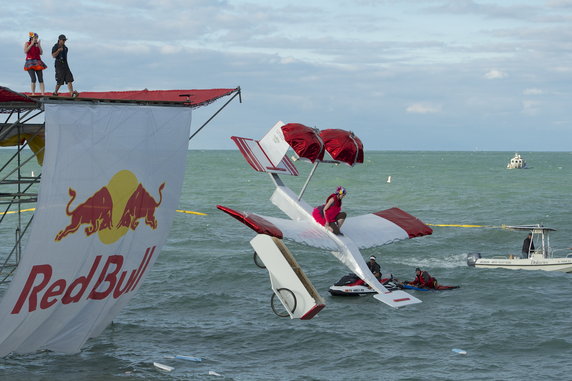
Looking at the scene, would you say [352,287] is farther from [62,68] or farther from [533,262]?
[62,68]

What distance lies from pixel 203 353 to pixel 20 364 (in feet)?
21.5

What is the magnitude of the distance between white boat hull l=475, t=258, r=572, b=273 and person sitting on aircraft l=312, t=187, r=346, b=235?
27317 mm

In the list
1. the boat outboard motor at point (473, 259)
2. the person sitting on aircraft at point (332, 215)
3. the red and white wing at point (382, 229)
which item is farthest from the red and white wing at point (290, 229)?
the boat outboard motor at point (473, 259)

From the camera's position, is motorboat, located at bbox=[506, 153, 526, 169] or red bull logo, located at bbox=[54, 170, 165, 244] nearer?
red bull logo, located at bbox=[54, 170, 165, 244]

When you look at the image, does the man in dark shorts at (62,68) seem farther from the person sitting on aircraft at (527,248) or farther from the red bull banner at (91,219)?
the person sitting on aircraft at (527,248)

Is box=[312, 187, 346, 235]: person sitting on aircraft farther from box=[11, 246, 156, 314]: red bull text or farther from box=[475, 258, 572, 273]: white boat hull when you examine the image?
box=[475, 258, 572, 273]: white boat hull

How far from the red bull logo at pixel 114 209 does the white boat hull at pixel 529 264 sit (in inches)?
1106

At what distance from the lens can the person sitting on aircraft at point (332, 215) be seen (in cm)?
2101

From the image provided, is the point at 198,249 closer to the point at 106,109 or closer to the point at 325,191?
the point at 106,109

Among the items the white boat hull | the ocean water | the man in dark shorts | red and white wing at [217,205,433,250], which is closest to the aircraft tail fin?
red and white wing at [217,205,433,250]

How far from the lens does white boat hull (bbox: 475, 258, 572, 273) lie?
4478cm

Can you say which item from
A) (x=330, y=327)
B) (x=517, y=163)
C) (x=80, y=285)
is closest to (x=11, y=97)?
(x=80, y=285)

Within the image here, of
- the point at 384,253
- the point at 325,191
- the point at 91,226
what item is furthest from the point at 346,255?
the point at 325,191

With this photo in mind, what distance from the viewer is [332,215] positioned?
69.6 ft
